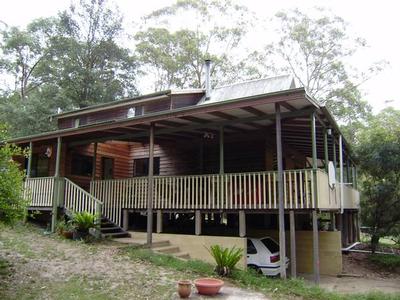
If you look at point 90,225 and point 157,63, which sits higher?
point 157,63

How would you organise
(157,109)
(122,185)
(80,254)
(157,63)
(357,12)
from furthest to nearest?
1. (157,63)
2. (357,12)
3. (157,109)
4. (122,185)
5. (80,254)

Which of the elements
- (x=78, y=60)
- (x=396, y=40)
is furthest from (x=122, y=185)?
(x=396, y=40)

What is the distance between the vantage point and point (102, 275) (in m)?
8.45

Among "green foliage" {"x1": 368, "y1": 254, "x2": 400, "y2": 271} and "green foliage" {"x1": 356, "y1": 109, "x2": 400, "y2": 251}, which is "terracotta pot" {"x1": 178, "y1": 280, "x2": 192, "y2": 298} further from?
"green foliage" {"x1": 356, "y1": 109, "x2": 400, "y2": 251}

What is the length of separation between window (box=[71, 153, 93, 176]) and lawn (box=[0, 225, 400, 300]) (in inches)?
251

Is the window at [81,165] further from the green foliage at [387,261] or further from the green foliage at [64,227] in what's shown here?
the green foliage at [387,261]

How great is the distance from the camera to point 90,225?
1195 centimetres

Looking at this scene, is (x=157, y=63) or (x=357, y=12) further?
(x=157, y=63)

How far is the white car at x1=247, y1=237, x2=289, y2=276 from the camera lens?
35.2 feet

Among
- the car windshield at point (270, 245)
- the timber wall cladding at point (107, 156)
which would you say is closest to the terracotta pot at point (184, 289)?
the car windshield at point (270, 245)

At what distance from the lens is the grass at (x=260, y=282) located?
8063mm

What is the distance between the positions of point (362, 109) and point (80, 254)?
2790 cm

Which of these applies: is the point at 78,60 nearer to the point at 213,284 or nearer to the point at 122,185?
the point at 122,185

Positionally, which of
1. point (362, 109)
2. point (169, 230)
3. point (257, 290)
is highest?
point (362, 109)
